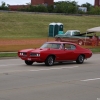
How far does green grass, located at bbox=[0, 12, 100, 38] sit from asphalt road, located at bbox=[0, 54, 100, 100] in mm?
49113

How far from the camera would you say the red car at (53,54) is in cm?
2014

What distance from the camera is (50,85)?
1348cm

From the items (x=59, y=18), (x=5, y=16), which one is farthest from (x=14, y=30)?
(x=59, y=18)

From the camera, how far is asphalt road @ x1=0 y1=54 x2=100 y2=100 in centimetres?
1115

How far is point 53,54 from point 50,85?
715 cm

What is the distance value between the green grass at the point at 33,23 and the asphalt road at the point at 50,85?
4911 cm

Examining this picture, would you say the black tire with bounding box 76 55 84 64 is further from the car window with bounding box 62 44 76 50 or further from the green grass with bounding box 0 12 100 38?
the green grass with bounding box 0 12 100 38

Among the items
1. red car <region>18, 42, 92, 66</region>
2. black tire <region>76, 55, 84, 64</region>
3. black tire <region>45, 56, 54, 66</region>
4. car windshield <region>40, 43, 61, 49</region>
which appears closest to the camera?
red car <region>18, 42, 92, 66</region>

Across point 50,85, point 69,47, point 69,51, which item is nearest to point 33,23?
point 69,47

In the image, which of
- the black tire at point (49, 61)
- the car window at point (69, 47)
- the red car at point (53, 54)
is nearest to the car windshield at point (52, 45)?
the red car at point (53, 54)

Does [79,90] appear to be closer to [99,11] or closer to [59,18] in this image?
[59,18]

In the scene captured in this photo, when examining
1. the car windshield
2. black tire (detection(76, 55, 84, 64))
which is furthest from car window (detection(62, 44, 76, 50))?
black tire (detection(76, 55, 84, 64))

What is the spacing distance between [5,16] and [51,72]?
64.8 m

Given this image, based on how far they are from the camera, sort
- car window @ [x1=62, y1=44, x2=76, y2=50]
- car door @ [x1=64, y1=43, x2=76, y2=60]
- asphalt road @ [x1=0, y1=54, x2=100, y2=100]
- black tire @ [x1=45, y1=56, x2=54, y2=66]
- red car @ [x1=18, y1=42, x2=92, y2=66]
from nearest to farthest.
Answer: asphalt road @ [x1=0, y1=54, x2=100, y2=100] → red car @ [x1=18, y1=42, x2=92, y2=66] → black tire @ [x1=45, y1=56, x2=54, y2=66] → car door @ [x1=64, y1=43, x2=76, y2=60] → car window @ [x1=62, y1=44, x2=76, y2=50]
